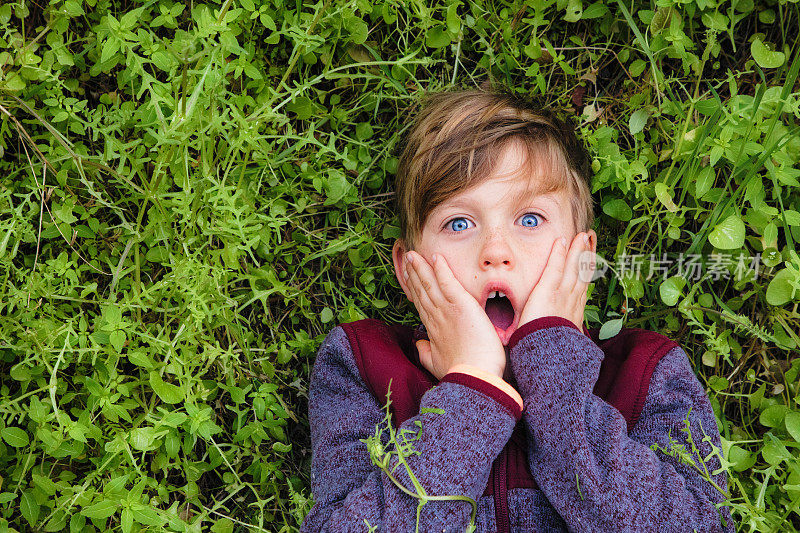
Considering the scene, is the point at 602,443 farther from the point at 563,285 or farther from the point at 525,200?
the point at 525,200

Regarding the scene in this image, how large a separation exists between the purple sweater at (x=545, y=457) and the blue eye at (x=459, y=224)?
1.26 ft

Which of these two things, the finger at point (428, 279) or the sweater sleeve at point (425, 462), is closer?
the sweater sleeve at point (425, 462)

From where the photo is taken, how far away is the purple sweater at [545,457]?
181cm

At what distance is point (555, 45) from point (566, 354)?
1324 millimetres

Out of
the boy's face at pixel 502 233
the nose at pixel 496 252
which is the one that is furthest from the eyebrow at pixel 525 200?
the nose at pixel 496 252

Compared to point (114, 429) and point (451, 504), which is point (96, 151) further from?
point (451, 504)

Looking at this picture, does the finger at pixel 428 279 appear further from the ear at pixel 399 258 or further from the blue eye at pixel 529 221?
the blue eye at pixel 529 221

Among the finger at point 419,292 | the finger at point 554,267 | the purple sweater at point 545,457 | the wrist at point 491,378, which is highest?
the finger at point 554,267

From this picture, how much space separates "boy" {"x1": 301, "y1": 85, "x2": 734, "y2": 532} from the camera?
183 centimetres

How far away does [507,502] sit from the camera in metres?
1.96

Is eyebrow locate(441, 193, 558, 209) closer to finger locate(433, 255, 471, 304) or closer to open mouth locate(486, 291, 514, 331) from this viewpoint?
finger locate(433, 255, 471, 304)

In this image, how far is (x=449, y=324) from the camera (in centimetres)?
209

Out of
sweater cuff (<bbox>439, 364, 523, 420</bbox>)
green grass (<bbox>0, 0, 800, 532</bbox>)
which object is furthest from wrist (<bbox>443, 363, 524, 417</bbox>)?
green grass (<bbox>0, 0, 800, 532</bbox>)

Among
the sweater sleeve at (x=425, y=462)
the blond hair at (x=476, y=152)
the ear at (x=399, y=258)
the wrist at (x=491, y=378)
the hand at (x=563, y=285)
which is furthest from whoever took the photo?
the ear at (x=399, y=258)
